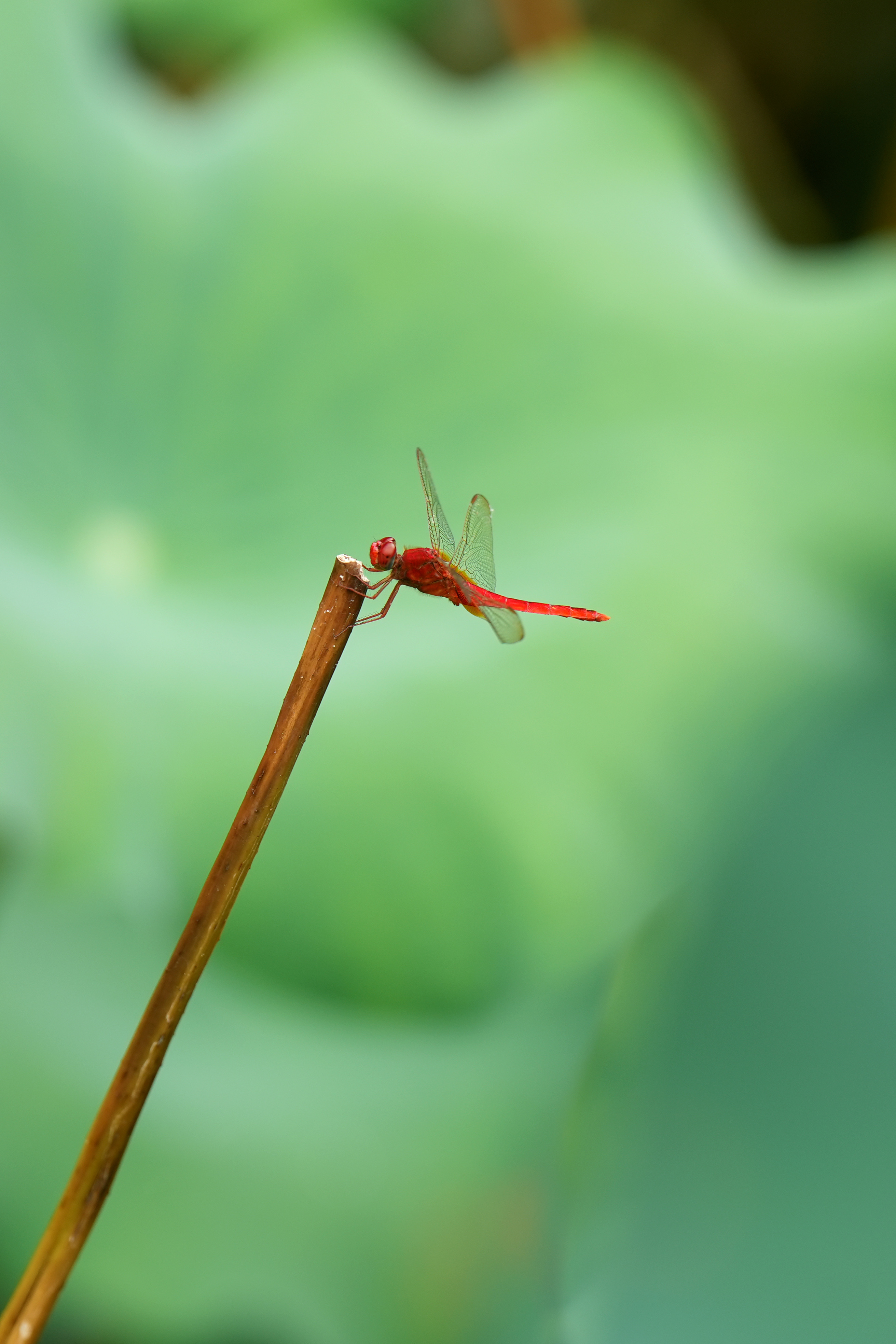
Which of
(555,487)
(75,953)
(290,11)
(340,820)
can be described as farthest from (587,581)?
(290,11)

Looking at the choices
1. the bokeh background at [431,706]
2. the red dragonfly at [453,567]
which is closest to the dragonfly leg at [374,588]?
the red dragonfly at [453,567]

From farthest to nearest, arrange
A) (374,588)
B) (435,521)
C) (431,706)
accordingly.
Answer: (431,706)
(435,521)
(374,588)

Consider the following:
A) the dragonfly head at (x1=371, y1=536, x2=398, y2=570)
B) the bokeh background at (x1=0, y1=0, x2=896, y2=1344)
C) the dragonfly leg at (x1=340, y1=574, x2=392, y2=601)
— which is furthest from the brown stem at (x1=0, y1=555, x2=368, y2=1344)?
the bokeh background at (x1=0, y1=0, x2=896, y2=1344)

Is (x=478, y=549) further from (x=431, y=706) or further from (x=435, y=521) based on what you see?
(x=431, y=706)

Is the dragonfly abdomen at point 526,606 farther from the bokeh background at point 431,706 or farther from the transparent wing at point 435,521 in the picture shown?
the bokeh background at point 431,706

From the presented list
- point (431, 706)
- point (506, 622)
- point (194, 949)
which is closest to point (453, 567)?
point (506, 622)

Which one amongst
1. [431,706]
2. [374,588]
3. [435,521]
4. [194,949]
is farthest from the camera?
[431,706]

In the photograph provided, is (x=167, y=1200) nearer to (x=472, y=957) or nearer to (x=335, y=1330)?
(x=335, y=1330)

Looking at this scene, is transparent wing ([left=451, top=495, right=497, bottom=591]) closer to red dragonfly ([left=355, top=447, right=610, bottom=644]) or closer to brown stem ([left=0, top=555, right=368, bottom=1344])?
red dragonfly ([left=355, top=447, right=610, bottom=644])

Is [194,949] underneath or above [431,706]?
underneath
